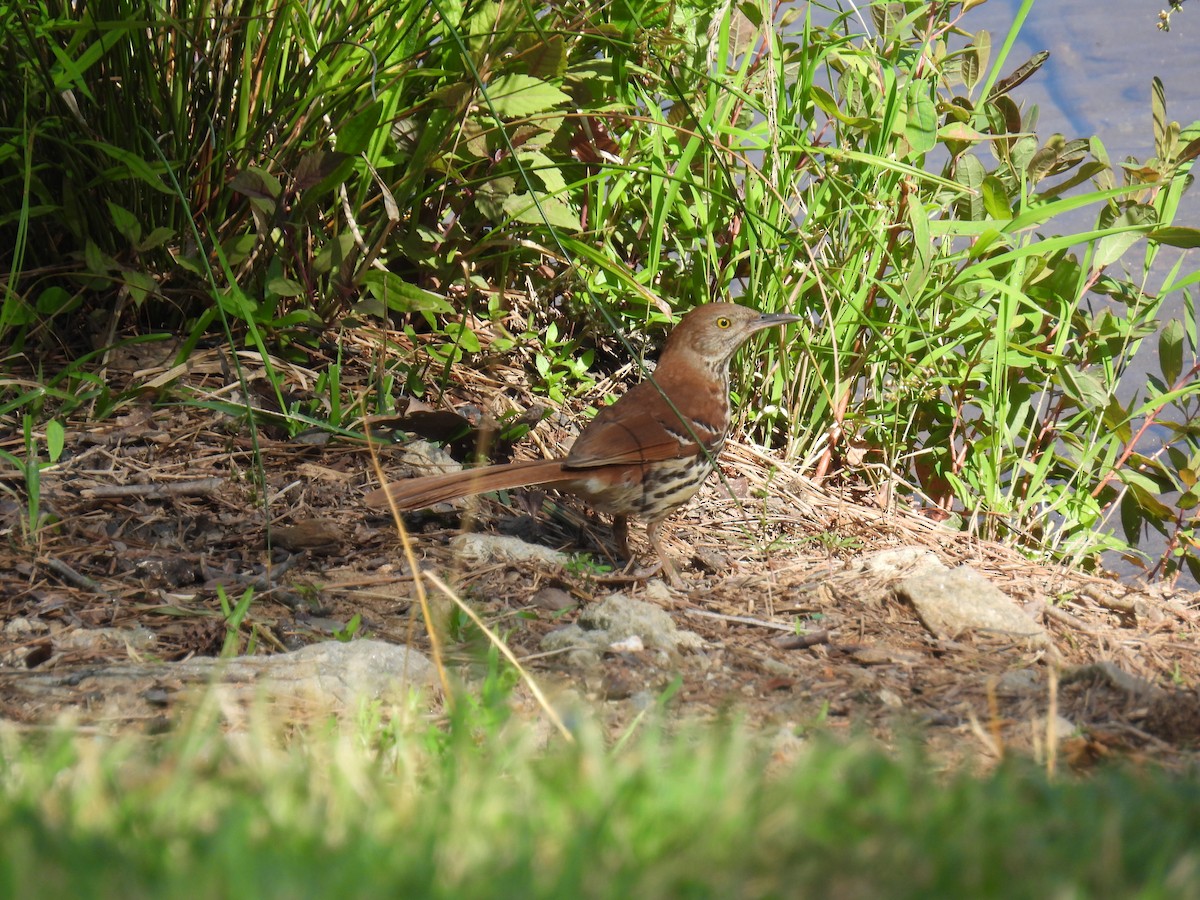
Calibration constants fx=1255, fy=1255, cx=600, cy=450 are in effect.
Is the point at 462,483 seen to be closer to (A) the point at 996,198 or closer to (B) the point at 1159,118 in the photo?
(A) the point at 996,198

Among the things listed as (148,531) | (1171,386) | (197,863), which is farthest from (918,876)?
(1171,386)

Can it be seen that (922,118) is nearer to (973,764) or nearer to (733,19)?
(733,19)

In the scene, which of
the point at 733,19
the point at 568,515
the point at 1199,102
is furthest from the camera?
the point at 1199,102

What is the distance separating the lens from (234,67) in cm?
378

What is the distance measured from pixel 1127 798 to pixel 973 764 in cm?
57

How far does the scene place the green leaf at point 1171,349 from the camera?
433 cm

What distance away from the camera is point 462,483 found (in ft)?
11.0

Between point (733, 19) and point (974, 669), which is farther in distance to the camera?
point (733, 19)

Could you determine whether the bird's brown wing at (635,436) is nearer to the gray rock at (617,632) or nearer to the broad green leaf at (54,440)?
the gray rock at (617,632)

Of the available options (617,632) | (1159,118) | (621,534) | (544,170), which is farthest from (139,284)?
(1159,118)

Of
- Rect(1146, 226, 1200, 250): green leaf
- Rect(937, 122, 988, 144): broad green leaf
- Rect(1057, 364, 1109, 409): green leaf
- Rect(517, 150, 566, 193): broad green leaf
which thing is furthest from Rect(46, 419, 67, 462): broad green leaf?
Rect(1146, 226, 1200, 250): green leaf

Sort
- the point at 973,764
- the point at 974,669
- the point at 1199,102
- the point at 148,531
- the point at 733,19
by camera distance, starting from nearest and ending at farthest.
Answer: the point at 973,764
the point at 974,669
the point at 148,531
the point at 733,19
the point at 1199,102

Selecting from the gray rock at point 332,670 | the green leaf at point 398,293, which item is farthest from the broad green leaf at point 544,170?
the gray rock at point 332,670

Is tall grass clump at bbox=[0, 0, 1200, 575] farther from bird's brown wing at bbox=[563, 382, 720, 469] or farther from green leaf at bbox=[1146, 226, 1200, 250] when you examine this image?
bird's brown wing at bbox=[563, 382, 720, 469]
